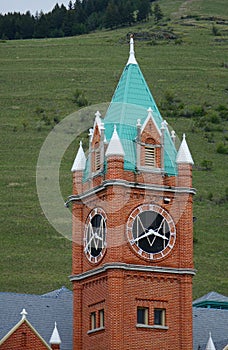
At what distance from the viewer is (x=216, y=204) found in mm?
174875

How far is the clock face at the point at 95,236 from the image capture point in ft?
228

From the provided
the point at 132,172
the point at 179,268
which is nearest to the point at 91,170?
the point at 132,172

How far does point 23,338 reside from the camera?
6719 centimetres

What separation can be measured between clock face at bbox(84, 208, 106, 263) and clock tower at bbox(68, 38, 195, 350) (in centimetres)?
6

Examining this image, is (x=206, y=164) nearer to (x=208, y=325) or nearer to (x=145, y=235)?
(x=208, y=325)

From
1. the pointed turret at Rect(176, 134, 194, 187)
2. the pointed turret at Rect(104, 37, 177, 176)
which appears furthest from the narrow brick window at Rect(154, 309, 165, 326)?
the pointed turret at Rect(104, 37, 177, 176)

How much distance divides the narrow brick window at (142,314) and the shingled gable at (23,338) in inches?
208

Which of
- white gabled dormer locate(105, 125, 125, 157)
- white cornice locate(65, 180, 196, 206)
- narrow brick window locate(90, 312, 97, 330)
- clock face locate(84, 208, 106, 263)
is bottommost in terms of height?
narrow brick window locate(90, 312, 97, 330)

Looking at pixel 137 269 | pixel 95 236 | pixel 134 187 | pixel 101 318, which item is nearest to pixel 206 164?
pixel 95 236

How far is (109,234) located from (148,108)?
859 centimetres

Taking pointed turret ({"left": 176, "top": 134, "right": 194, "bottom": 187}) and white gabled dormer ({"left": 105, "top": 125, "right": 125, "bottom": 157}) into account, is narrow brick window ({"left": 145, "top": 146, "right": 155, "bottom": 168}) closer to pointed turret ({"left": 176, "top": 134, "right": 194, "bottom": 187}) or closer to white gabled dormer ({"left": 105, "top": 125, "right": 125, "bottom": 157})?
pointed turret ({"left": 176, "top": 134, "right": 194, "bottom": 187})

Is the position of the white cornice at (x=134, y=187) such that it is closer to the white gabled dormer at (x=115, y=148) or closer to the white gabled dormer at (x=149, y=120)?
the white gabled dormer at (x=115, y=148)

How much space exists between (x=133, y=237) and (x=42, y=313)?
9.36 meters

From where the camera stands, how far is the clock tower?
68.0m
